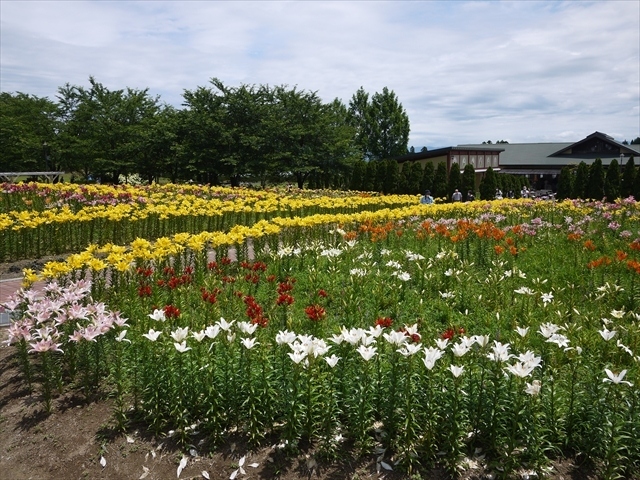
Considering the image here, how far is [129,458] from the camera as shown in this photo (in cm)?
351

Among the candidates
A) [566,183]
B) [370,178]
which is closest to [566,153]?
[566,183]

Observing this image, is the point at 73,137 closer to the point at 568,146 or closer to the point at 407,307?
the point at 407,307

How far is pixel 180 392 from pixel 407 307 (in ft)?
10.2

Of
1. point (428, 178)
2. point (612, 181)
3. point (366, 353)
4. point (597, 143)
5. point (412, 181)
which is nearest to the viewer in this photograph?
point (366, 353)

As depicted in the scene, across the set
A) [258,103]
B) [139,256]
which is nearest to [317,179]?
[258,103]

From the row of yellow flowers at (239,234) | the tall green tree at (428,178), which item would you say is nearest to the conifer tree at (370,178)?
the tall green tree at (428,178)

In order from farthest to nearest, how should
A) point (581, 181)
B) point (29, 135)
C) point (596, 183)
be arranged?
1. point (29, 135)
2. point (581, 181)
3. point (596, 183)

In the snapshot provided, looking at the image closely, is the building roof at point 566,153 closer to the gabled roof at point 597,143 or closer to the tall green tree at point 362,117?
the gabled roof at point 597,143

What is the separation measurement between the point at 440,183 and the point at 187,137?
666 inches

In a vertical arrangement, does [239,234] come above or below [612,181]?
below

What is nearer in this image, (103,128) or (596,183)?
(596,183)

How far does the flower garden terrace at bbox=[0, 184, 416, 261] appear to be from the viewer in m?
9.77

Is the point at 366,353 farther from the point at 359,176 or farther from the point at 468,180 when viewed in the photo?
the point at 359,176

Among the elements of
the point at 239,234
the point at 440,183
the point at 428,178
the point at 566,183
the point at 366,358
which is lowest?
the point at 366,358
